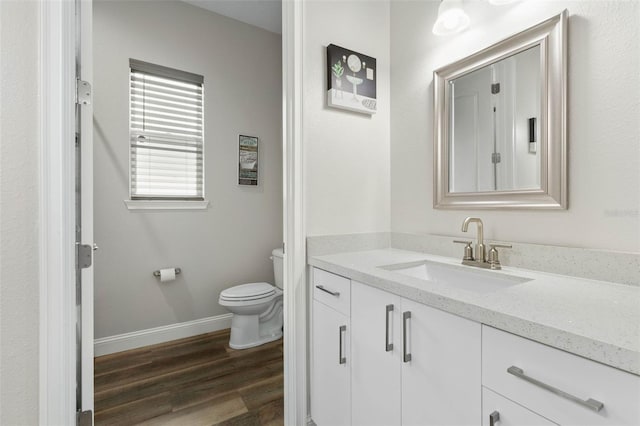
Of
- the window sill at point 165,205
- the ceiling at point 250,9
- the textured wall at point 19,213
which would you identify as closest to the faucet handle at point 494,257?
the textured wall at point 19,213

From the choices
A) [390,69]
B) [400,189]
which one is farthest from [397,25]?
[400,189]

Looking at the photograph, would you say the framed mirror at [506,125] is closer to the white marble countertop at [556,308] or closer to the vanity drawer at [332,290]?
the white marble countertop at [556,308]

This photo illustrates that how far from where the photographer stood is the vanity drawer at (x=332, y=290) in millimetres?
1222

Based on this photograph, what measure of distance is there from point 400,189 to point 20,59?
1708 millimetres

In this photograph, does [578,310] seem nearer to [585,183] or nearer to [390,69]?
[585,183]

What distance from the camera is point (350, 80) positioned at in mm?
1571

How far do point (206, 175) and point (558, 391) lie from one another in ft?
8.41

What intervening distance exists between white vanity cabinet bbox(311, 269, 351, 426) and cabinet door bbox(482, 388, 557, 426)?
22.3 inches

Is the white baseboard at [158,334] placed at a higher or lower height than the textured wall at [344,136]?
lower

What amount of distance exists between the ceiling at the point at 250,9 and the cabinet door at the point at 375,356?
2562 millimetres

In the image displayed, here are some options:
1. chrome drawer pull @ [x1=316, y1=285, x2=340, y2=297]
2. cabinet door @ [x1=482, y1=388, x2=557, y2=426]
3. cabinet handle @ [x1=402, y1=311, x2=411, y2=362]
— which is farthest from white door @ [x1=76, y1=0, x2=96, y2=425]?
cabinet door @ [x1=482, y1=388, x2=557, y2=426]

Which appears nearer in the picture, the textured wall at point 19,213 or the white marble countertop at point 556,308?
the white marble countertop at point 556,308

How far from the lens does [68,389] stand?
3.27 feet

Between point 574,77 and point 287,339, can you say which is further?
point 287,339
